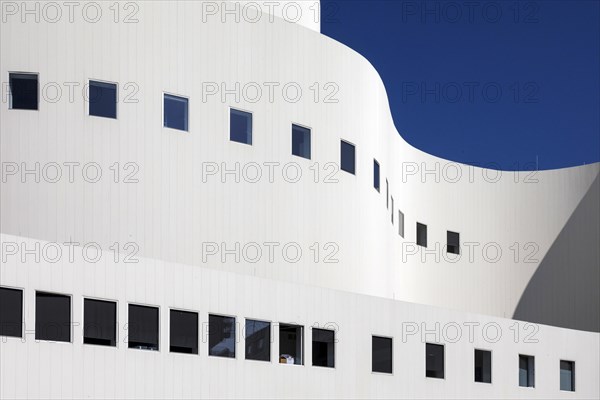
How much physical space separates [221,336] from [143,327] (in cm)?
229

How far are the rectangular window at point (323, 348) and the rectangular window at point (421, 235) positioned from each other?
54.2 feet

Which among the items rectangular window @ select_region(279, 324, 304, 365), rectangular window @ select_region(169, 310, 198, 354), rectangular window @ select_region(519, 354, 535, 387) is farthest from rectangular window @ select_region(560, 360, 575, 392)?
rectangular window @ select_region(169, 310, 198, 354)

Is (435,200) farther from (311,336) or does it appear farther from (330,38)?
(311,336)

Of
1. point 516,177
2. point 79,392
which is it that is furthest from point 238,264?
point 516,177

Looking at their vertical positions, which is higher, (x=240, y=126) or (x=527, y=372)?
(x=240, y=126)

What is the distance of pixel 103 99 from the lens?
98.7 ft

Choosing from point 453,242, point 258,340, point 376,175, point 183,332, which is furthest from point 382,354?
point 453,242

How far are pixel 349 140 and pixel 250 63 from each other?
425 cm

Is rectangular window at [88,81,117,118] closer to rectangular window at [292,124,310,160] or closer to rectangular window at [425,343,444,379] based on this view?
rectangular window at [292,124,310,160]

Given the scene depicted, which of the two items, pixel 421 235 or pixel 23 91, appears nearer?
pixel 23 91

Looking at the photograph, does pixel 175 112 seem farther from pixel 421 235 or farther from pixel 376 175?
pixel 421 235

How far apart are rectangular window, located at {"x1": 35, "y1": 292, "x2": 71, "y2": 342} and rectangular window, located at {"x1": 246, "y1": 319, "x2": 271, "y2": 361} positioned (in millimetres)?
5070

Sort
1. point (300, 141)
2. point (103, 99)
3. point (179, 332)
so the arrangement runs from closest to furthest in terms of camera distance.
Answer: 1. point (179, 332)
2. point (103, 99)
3. point (300, 141)

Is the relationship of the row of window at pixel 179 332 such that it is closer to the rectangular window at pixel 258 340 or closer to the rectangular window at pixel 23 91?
the rectangular window at pixel 258 340
